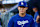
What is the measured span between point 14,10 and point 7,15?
41cm

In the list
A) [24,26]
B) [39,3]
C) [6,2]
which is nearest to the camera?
[24,26]

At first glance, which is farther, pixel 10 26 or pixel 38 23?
pixel 38 23

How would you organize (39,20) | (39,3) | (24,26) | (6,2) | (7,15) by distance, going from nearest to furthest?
(24,26), (39,20), (39,3), (7,15), (6,2)

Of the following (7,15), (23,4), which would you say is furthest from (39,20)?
(7,15)

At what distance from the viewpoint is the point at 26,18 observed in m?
2.26

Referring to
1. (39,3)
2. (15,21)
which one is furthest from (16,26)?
(39,3)

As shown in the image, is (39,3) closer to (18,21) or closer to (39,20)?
(39,20)

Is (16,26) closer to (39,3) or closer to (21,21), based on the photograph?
(21,21)

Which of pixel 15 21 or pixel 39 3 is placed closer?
pixel 15 21

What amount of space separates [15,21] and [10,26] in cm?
13

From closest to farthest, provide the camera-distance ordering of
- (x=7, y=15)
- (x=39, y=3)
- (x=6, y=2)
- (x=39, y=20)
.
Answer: (x=39, y=20), (x=39, y=3), (x=7, y=15), (x=6, y=2)

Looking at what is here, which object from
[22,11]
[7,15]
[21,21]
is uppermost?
[22,11]

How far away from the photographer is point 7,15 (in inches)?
203

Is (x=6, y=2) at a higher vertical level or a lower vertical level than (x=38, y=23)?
higher
